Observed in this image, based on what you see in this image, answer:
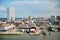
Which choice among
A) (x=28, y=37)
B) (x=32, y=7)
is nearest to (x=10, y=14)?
(x=32, y=7)

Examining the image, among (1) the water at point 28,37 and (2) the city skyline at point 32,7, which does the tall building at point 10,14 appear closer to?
(2) the city skyline at point 32,7

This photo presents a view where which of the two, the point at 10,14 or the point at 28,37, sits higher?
the point at 10,14

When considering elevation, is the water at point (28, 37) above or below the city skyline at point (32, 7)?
below

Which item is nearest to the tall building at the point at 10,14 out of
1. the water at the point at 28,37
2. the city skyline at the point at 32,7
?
the city skyline at the point at 32,7

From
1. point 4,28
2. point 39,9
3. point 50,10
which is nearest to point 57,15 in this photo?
point 50,10

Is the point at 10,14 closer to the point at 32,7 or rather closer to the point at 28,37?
the point at 32,7

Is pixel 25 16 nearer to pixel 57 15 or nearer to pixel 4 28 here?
pixel 4 28

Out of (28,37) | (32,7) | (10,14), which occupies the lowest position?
(28,37)

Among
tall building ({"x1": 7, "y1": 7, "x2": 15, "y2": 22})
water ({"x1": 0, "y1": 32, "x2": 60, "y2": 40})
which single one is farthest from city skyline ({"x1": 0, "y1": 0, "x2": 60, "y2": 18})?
water ({"x1": 0, "y1": 32, "x2": 60, "y2": 40})

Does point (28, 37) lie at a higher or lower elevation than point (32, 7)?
lower
